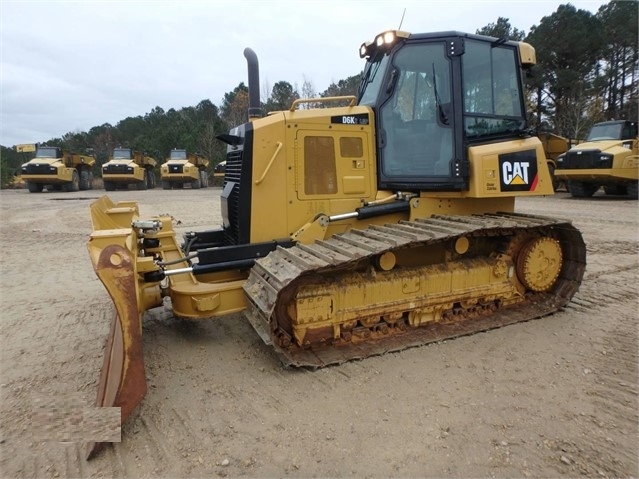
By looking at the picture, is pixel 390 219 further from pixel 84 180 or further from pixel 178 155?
pixel 84 180

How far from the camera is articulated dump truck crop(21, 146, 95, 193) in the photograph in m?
24.1

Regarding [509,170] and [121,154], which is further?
[121,154]

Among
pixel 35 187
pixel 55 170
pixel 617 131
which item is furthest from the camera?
pixel 35 187

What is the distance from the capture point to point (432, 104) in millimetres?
4262

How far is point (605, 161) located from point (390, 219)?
14.0m

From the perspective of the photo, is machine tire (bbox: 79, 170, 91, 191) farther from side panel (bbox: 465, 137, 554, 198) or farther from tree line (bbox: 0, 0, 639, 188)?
side panel (bbox: 465, 137, 554, 198)

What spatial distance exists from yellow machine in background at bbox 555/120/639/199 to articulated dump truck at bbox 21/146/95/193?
25.6 meters

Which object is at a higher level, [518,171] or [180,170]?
[180,170]

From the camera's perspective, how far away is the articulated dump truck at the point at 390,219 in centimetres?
375

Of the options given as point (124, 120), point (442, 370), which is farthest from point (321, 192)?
point (124, 120)

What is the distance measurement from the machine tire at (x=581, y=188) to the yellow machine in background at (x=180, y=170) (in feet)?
71.6

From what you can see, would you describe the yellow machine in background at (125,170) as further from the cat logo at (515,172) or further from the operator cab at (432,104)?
the cat logo at (515,172)

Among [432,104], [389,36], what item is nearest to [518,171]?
[432,104]

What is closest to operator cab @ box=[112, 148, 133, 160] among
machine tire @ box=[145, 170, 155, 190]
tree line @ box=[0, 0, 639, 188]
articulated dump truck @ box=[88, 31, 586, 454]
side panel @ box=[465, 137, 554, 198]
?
machine tire @ box=[145, 170, 155, 190]
